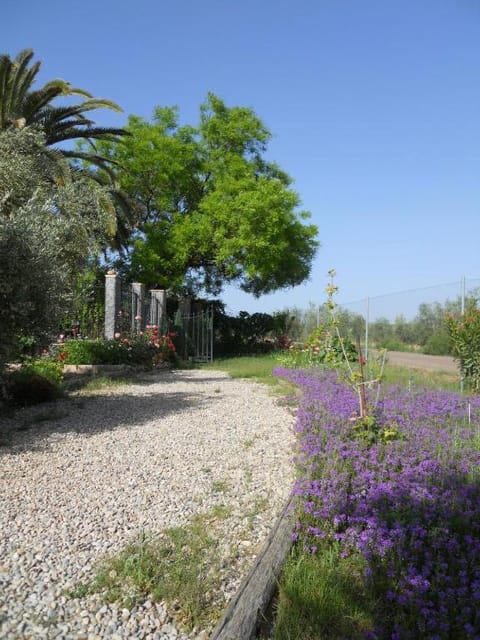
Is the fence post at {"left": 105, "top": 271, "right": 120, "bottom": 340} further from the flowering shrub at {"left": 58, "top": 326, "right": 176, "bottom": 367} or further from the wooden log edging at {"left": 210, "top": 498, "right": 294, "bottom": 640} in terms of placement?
the wooden log edging at {"left": 210, "top": 498, "right": 294, "bottom": 640}

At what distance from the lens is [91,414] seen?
6.84m

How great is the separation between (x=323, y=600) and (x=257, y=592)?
314mm

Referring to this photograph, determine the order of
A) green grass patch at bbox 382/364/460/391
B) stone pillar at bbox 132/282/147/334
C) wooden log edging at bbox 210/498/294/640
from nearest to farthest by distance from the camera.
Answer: wooden log edging at bbox 210/498/294/640, green grass patch at bbox 382/364/460/391, stone pillar at bbox 132/282/147/334

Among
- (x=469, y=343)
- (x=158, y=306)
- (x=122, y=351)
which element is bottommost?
(x=122, y=351)

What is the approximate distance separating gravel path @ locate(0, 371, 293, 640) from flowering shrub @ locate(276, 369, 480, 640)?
0.41m

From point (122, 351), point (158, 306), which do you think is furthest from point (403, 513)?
point (158, 306)

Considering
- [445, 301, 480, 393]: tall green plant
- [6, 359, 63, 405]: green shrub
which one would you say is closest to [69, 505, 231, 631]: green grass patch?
[6, 359, 63, 405]: green shrub

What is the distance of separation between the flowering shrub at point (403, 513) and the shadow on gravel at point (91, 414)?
241 centimetres

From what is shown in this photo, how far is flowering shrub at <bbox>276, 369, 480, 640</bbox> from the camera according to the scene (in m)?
2.37

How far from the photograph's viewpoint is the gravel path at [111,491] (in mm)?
2521

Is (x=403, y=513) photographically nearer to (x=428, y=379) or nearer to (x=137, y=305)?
(x=428, y=379)

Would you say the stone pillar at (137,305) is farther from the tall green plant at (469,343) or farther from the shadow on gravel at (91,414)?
the tall green plant at (469,343)

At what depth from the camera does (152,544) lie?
309 centimetres

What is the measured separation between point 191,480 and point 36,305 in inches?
119
